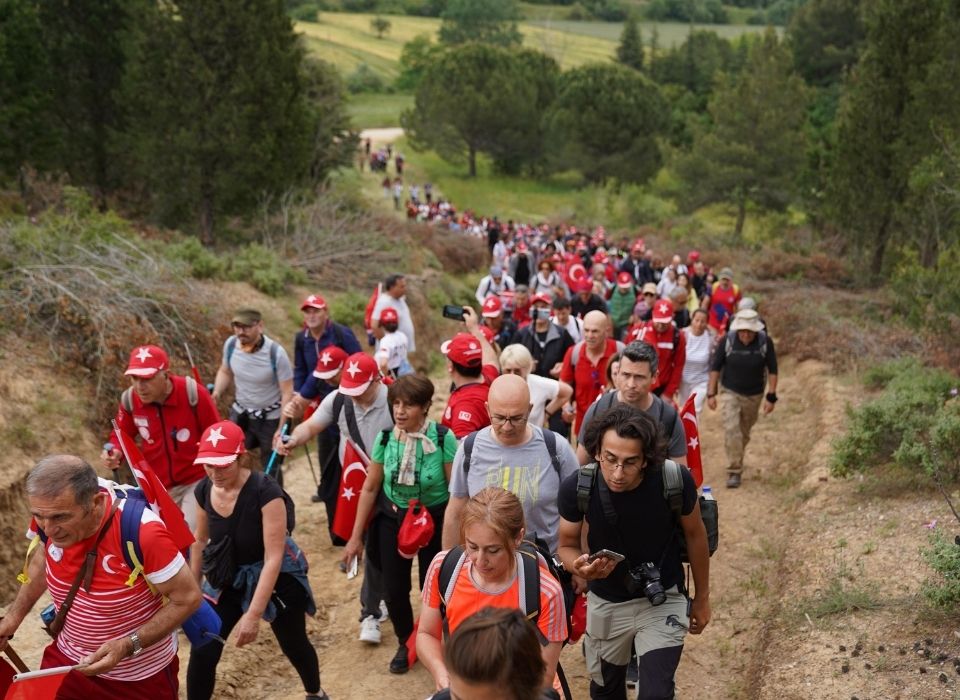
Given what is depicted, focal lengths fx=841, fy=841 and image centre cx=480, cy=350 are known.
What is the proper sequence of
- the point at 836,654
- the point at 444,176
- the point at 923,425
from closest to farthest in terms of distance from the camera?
the point at 836,654
the point at 923,425
the point at 444,176

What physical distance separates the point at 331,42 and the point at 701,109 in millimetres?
45817

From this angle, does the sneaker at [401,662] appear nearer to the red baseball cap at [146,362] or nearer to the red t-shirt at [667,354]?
the red baseball cap at [146,362]

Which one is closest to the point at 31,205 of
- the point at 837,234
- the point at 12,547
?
the point at 12,547

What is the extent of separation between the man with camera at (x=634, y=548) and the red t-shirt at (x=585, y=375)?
120 inches

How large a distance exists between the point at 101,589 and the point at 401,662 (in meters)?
2.41

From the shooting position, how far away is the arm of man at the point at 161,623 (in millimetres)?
3361

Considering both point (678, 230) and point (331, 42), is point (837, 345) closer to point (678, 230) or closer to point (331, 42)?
point (678, 230)

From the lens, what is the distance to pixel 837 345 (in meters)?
12.7

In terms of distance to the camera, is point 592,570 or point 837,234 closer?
point 592,570

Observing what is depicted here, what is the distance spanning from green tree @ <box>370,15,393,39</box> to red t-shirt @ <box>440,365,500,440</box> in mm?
100282

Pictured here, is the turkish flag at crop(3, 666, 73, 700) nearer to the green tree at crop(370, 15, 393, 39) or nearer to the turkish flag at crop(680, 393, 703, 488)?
the turkish flag at crop(680, 393, 703, 488)

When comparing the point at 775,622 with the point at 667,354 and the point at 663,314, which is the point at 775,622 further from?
the point at 663,314

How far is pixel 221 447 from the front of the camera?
4020mm

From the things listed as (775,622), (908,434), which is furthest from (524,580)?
(908,434)
